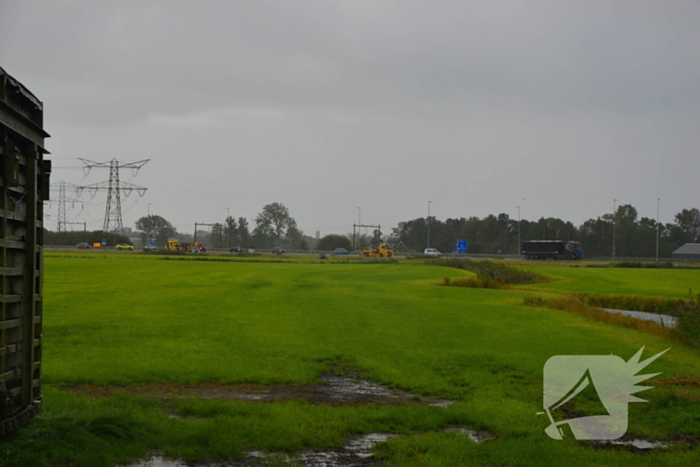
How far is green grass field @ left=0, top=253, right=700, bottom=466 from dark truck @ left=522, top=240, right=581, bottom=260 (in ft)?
241

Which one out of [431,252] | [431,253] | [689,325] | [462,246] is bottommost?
[689,325]

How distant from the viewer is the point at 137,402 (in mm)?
11695

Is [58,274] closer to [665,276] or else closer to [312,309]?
[312,309]

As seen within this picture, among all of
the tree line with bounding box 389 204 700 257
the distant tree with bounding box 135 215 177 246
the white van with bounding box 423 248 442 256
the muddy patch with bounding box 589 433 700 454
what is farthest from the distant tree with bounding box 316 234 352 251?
the muddy patch with bounding box 589 433 700 454

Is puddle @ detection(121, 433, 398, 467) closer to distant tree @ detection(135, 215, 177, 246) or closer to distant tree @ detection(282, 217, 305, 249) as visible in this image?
distant tree @ detection(282, 217, 305, 249)

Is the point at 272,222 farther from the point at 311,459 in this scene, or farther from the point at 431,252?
the point at 311,459

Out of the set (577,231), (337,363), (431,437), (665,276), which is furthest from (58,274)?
(577,231)

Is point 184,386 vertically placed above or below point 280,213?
below

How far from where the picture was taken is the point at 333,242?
489 feet

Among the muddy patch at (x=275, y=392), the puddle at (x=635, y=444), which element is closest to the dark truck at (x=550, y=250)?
the muddy patch at (x=275, y=392)

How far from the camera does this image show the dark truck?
339 feet

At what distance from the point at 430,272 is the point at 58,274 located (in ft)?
103

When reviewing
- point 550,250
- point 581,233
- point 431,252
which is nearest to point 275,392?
point 550,250

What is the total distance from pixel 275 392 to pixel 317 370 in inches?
95.0
